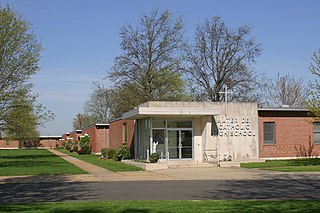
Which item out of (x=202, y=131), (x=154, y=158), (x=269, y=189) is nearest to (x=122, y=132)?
(x=202, y=131)

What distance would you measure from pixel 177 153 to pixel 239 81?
2739 centimetres

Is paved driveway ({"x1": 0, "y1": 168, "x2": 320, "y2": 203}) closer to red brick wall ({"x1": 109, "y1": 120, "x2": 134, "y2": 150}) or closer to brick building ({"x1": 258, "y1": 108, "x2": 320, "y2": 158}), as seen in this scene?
brick building ({"x1": 258, "y1": 108, "x2": 320, "y2": 158})

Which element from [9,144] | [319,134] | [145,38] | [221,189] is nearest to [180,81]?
[145,38]

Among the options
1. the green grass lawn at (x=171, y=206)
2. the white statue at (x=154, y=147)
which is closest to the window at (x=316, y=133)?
the white statue at (x=154, y=147)

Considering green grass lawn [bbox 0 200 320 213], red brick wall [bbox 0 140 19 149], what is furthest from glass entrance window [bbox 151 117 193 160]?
red brick wall [bbox 0 140 19 149]

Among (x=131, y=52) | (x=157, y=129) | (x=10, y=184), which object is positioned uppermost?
(x=131, y=52)

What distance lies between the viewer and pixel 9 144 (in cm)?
9856

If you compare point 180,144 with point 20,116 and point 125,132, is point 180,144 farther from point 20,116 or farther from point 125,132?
point 20,116

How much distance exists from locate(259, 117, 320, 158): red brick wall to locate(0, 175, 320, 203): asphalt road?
1308cm

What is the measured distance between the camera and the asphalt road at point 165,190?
14516 mm

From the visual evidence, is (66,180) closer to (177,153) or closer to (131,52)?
(177,153)

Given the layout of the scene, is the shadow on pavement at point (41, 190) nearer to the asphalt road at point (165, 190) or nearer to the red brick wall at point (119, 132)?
the asphalt road at point (165, 190)

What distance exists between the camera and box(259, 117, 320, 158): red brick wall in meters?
33.7

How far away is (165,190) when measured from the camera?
16.4m
